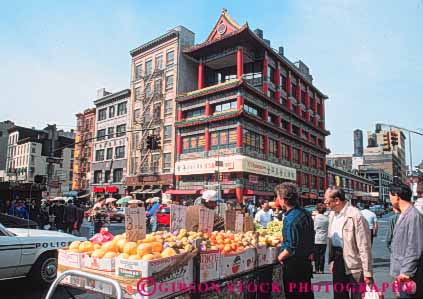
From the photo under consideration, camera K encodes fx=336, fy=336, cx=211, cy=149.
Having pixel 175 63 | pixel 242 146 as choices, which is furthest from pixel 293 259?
pixel 175 63

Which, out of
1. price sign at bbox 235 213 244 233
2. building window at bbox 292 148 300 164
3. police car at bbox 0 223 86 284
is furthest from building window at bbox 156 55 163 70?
price sign at bbox 235 213 244 233

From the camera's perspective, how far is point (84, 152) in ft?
184

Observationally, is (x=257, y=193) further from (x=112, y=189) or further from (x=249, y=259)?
(x=249, y=259)

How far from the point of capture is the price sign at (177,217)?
5.25 meters

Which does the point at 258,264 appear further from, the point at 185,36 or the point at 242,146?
the point at 185,36

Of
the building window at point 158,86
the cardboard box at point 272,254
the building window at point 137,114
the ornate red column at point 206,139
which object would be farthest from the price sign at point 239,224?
the building window at point 137,114

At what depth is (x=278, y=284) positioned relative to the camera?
554 centimetres

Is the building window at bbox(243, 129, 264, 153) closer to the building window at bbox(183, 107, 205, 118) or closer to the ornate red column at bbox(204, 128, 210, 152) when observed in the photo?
the ornate red column at bbox(204, 128, 210, 152)

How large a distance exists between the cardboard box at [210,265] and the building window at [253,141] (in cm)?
3211

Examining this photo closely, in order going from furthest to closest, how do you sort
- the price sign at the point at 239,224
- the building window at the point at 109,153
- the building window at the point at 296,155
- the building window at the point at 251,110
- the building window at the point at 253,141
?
the building window at the point at 109,153 → the building window at the point at 296,155 → the building window at the point at 251,110 → the building window at the point at 253,141 → the price sign at the point at 239,224

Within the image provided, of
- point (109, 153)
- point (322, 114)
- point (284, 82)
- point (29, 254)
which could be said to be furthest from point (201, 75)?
point (29, 254)

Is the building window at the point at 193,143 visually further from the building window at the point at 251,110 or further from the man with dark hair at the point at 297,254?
the man with dark hair at the point at 297,254

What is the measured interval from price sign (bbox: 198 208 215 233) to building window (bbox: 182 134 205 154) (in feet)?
109

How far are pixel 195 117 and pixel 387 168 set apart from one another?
348 ft
